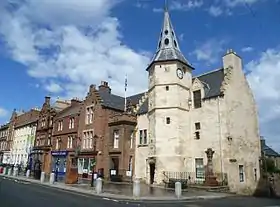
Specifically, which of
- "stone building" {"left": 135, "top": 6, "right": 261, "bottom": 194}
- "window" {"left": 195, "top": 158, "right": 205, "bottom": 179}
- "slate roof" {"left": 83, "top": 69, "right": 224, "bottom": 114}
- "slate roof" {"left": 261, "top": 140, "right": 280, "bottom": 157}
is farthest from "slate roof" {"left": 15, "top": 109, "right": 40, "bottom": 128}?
"slate roof" {"left": 261, "top": 140, "right": 280, "bottom": 157}

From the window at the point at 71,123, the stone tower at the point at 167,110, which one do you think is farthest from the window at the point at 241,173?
the window at the point at 71,123

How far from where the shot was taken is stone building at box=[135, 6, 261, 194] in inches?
1315

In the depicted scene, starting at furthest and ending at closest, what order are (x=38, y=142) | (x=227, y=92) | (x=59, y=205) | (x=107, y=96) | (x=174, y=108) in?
(x=38, y=142), (x=107, y=96), (x=174, y=108), (x=227, y=92), (x=59, y=205)

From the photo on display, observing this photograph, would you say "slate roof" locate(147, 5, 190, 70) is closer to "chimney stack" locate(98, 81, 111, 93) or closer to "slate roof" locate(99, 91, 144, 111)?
"slate roof" locate(99, 91, 144, 111)

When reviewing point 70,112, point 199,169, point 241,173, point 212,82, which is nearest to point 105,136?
point 70,112

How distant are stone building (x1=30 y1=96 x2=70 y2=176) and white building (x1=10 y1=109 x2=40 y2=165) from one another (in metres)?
3.71

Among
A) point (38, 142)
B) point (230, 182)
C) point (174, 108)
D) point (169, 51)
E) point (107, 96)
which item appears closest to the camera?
point (230, 182)

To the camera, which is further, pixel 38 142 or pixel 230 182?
pixel 38 142

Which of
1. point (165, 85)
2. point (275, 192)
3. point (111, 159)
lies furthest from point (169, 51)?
point (275, 192)

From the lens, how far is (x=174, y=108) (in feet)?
120

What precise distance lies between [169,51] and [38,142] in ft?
119

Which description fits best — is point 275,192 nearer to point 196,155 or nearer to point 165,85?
point 196,155

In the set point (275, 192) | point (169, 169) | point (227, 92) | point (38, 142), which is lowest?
point (275, 192)

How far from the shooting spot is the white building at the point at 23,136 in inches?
2604
